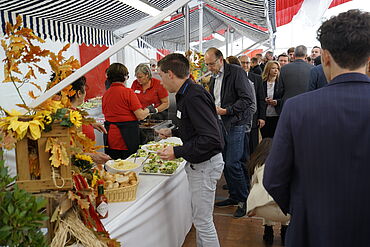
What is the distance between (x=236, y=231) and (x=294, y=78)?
2.15 meters

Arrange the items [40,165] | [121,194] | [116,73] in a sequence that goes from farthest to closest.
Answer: [116,73]
[121,194]
[40,165]

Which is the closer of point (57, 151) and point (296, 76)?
point (57, 151)

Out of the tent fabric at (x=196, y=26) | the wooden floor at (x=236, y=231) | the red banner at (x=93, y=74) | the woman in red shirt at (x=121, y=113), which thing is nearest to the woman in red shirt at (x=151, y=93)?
the woman in red shirt at (x=121, y=113)

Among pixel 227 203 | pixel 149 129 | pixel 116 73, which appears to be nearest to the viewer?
pixel 116 73

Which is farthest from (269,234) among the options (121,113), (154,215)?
(121,113)

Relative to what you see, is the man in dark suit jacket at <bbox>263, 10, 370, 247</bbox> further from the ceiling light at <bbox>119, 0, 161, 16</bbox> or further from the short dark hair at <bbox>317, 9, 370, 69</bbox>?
the ceiling light at <bbox>119, 0, 161, 16</bbox>

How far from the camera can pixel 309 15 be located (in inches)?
291

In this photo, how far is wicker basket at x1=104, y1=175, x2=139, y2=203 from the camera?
200 centimetres

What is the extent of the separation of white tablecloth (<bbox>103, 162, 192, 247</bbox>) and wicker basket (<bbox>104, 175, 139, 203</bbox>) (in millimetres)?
29

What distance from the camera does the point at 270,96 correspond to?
4.96 metres

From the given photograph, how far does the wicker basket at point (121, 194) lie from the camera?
1995 millimetres

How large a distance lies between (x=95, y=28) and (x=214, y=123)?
15.1 ft

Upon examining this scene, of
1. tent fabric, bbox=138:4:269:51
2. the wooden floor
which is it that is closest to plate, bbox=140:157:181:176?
the wooden floor

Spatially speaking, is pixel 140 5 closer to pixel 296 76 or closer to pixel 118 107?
pixel 118 107
